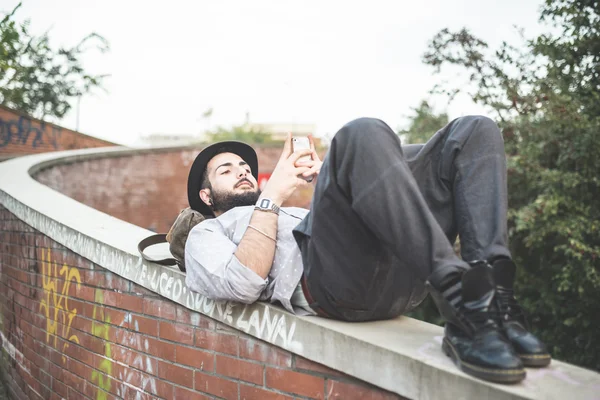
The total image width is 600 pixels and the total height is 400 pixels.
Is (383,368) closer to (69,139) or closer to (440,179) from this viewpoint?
(440,179)

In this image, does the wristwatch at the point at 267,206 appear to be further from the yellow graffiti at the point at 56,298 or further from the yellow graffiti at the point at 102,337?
the yellow graffiti at the point at 56,298

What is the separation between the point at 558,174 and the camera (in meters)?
4.98

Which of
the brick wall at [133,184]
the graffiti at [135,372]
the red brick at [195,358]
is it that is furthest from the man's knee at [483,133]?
the brick wall at [133,184]

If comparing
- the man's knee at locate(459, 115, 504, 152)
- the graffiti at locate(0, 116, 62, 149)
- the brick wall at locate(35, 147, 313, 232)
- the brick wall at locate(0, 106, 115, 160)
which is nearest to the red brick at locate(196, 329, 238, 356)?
the man's knee at locate(459, 115, 504, 152)

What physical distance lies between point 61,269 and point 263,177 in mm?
13378

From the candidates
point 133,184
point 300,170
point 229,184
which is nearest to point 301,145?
point 300,170

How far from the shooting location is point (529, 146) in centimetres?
538

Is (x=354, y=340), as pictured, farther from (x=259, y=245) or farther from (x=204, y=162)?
(x=204, y=162)

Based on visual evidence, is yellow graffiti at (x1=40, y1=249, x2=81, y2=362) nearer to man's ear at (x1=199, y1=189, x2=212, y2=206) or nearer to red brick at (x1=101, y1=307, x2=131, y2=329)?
red brick at (x1=101, y1=307, x2=131, y2=329)

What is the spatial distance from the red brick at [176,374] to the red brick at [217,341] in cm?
14

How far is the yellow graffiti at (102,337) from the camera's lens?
9.18ft

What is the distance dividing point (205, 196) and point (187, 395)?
3.55ft

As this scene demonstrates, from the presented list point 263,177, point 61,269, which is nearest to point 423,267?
point 61,269

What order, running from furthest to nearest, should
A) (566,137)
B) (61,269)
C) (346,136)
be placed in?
(566,137), (61,269), (346,136)
